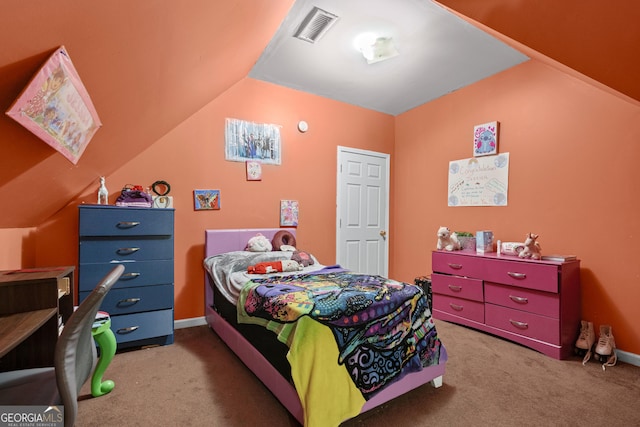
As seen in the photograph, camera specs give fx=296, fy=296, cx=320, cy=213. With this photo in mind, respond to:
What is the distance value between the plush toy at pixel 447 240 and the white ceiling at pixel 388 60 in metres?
1.76

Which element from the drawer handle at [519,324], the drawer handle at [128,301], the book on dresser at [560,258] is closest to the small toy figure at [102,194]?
the drawer handle at [128,301]

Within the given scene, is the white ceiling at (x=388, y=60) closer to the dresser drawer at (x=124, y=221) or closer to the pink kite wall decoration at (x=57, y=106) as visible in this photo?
the pink kite wall decoration at (x=57, y=106)

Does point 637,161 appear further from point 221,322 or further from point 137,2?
point 221,322

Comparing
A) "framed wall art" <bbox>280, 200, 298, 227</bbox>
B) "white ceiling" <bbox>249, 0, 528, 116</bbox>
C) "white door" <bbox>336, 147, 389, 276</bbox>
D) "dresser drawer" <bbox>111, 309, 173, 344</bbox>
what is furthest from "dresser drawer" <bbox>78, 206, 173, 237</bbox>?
"white door" <bbox>336, 147, 389, 276</bbox>

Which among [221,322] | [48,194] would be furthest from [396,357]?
[48,194]

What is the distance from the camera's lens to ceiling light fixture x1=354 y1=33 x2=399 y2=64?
263 cm

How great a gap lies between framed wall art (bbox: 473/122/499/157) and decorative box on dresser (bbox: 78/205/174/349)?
11.0 ft

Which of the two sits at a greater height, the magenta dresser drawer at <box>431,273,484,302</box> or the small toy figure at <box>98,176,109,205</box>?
the small toy figure at <box>98,176,109,205</box>

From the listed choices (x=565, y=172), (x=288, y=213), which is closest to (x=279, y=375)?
(x=288, y=213)

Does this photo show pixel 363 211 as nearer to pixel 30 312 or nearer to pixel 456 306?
pixel 456 306

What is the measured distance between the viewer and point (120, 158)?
253 centimetres

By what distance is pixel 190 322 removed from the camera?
10.3ft

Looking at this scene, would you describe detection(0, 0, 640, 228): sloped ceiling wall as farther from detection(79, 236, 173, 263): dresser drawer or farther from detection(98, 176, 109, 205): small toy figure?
detection(79, 236, 173, 263): dresser drawer

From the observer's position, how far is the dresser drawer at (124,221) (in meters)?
2.32
